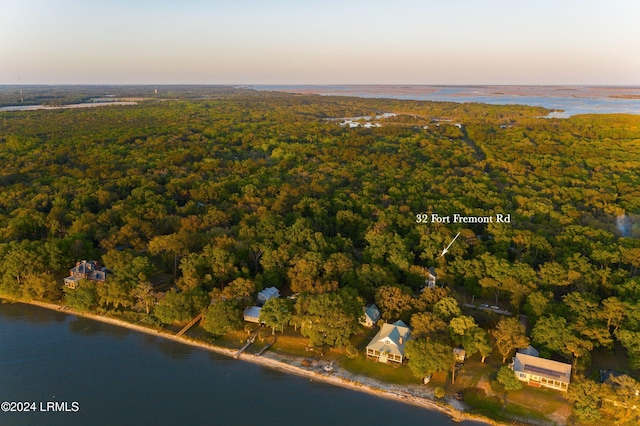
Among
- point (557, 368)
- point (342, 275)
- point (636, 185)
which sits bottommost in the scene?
→ point (557, 368)

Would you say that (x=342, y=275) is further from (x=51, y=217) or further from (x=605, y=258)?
(x=51, y=217)

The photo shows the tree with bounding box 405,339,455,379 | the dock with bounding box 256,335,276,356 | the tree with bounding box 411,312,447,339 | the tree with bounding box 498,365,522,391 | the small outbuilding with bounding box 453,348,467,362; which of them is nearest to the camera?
the tree with bounding box 498,365,522,391

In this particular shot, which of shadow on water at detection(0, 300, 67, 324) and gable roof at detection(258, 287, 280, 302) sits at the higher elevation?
gable roof at detection(258, 287, 280, 302)

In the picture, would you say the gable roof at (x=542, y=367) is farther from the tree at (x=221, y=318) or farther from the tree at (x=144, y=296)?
the tree at (x=144, y=296)

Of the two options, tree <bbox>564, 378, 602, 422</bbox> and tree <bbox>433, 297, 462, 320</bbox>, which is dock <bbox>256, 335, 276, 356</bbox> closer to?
tree <bbox>433, 297, 462, 320</bbox>

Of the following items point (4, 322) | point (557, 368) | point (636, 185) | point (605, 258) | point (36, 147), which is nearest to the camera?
point (557, 368)

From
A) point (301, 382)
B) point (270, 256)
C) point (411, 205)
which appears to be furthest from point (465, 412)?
point (411, 205)

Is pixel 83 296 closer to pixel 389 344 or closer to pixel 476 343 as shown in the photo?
pixel 389 344

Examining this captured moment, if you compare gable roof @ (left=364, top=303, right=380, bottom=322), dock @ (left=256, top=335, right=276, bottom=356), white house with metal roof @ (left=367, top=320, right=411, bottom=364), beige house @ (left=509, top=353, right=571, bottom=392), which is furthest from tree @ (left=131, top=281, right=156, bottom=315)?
beige house @ (left=509, top=353, right=571, bottom=392)
